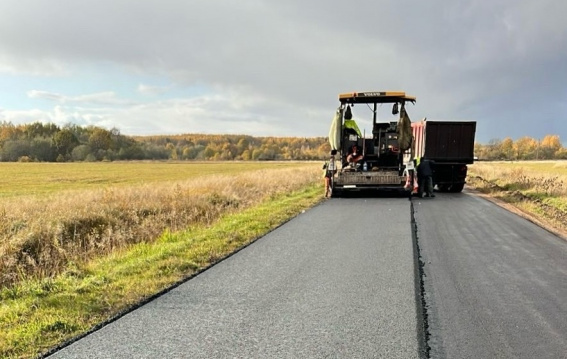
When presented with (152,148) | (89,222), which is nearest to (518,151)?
(152,148)

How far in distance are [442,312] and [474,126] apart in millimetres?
16626

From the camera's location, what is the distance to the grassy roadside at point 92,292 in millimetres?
3852

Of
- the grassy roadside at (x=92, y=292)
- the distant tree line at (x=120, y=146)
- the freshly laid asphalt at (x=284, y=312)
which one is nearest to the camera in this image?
the freshly laid asphalt at (x=284, y=312)

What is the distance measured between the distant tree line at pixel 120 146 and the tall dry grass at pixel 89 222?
63.5 meters

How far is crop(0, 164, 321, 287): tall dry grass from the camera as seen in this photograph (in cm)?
911

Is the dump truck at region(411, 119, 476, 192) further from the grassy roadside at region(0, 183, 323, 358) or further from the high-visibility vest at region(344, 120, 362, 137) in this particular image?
the grassy roadside at region(0, 183, 323, 358)

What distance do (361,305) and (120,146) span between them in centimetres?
11121

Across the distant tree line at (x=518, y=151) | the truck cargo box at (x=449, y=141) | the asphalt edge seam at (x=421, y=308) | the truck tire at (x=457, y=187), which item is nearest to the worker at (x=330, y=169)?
the truck cargo box at (x=449, y=141)

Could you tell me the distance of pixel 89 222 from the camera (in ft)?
40.4

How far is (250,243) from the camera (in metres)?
7.88

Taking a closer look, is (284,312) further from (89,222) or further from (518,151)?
(518,151)

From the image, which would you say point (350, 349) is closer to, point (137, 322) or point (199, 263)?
point (137, 322)

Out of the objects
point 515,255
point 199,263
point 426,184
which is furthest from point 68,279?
point 426,184

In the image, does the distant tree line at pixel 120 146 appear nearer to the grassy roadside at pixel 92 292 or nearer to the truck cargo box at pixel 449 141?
the truck cargo box at pixel 449 141
